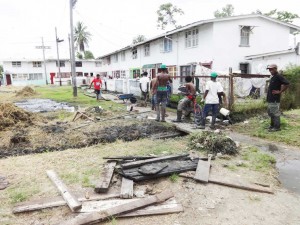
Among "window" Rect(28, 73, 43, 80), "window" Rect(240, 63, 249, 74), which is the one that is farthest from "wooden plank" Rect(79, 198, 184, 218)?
"window" Rect(28, 73, 43, 80)

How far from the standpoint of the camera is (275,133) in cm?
744

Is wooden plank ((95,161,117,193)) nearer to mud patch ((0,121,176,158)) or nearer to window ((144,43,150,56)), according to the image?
mud patch ((0,121,176,158))

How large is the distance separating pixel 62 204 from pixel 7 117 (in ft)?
21.1

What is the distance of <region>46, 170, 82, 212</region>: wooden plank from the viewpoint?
11.1 ft

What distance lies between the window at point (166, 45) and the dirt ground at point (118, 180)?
49.8 feet

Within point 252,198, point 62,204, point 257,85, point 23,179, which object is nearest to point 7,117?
point 23,179

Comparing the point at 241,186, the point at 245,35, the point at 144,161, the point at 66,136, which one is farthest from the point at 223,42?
the point at 241,186

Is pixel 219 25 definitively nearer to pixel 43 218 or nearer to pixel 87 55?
pixel 43 218

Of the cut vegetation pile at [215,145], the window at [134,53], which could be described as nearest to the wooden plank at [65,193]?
the cut vegetation pile at [215,145]

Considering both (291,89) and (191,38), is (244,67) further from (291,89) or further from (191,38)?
(291,89)

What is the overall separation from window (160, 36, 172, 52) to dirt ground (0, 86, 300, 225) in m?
15.2

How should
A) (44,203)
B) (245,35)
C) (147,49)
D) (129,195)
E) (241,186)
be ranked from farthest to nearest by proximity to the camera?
(147,49)
(245,35)
(241,186)
(129,195)
(44,203)

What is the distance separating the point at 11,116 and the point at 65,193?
6403 millimetres

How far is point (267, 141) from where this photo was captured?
707cm
